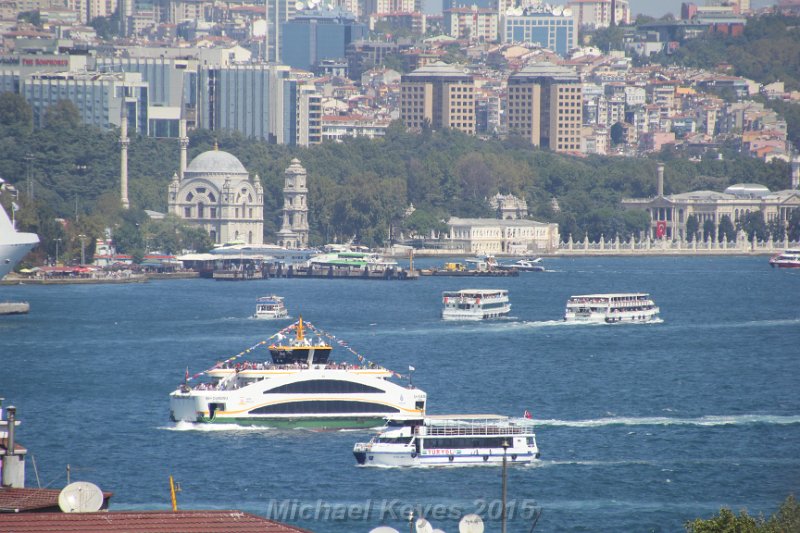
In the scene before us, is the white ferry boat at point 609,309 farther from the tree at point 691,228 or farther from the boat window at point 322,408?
the tree at point 691,228

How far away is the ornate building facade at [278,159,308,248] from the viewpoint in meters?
121

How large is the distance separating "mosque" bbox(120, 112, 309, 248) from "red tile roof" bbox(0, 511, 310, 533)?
101 meters

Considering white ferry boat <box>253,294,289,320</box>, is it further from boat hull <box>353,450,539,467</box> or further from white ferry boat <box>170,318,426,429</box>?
boat hull <box>353,450,539,467</box>

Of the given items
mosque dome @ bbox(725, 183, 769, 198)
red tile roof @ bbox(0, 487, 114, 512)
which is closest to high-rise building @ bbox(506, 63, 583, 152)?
mosque dome @ bbox(725, 183, 769, 198)

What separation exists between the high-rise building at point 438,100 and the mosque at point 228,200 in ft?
165

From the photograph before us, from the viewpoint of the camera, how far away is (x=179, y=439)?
3562 cm

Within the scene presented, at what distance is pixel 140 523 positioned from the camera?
53.8ft

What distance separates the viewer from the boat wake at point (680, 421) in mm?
37938

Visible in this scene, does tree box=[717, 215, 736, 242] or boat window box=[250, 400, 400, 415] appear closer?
boat window box=[250, 400, 400, 415]

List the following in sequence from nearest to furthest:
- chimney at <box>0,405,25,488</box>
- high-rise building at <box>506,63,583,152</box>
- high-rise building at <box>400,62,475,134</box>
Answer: chimney at <box>0,405,25,488</box> → high-rise building at <box>506,63,583,152</box> → high-rise building at <box>400,62,475,134</box>

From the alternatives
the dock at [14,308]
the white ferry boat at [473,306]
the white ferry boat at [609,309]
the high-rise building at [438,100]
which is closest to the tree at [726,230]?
the high-rise building at [438,100]

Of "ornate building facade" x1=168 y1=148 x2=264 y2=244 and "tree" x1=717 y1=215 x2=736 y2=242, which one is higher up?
"ornate building facade" x1=168 y1=148 x2=264 y2=244

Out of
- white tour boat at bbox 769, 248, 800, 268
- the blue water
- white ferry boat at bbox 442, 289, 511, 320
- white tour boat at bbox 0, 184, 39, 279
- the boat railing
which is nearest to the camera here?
the blue water

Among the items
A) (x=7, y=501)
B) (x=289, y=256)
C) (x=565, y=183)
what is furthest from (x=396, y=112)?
(x=7, y=501)
